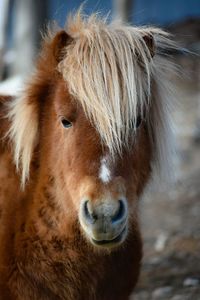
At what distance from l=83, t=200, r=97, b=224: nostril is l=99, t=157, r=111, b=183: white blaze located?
0.53 ft

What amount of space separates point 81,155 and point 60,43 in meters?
0.77

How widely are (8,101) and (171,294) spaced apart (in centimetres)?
230

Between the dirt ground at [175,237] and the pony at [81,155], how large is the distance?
0.59m

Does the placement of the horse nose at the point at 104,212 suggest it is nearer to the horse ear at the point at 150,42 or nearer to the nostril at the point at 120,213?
the nostril at the point at 120,213

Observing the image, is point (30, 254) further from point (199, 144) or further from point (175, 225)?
point (199, 144)

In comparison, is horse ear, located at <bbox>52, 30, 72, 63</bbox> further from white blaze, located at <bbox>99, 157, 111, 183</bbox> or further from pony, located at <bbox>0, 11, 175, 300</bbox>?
white blaze, located at <bbox>99, 157, 111, 183</bbox>

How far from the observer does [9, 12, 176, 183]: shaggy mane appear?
3758 millimetres

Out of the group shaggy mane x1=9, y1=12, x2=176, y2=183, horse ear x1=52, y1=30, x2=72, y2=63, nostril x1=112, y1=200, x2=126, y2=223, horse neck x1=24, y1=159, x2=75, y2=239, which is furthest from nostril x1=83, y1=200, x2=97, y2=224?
horse ear x1=52, y1=30, x2=72, y2=63

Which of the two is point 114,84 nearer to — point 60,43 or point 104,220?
point 60,43

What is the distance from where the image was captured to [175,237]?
23.8 feet

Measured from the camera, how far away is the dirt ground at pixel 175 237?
18.8ft

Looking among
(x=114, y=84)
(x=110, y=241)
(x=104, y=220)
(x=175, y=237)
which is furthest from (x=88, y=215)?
(x=175, y=237)

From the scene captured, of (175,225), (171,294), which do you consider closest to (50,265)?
(171,294)

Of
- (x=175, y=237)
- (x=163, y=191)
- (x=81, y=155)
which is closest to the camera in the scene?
(x=81, y=155)
